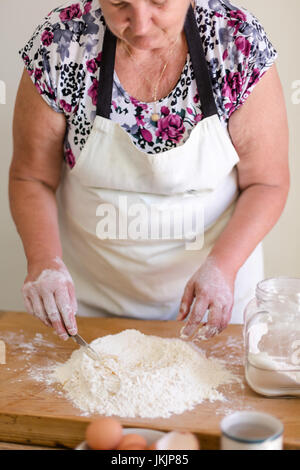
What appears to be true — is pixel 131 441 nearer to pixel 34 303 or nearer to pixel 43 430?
pixel 43 430

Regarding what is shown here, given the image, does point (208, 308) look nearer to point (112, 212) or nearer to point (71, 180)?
point (112, 212)

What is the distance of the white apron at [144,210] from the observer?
1.53 m

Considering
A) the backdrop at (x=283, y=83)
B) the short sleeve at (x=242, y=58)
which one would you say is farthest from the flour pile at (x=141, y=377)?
the backdrop at (x=283, y=83)

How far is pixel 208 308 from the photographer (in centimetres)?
141

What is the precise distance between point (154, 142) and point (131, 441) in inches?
32.0

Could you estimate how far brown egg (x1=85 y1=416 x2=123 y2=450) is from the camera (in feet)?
2.99

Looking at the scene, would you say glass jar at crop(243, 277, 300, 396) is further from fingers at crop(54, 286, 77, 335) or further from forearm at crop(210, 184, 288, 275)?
fingers at crop(54, 286, 77, 335)

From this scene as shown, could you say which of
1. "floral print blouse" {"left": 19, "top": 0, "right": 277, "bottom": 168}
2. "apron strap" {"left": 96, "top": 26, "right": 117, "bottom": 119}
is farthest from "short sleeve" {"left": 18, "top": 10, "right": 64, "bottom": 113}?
"apron strap" {"left": 96, "top": 26, "right": 117, "bottom": 119}

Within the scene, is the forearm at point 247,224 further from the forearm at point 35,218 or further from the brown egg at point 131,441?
the brown egg at point 131,441

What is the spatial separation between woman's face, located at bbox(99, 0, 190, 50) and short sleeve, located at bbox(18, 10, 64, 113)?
0.77 feet

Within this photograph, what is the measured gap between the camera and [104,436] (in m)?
0.91

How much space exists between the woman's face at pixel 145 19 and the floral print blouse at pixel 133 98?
17 cm

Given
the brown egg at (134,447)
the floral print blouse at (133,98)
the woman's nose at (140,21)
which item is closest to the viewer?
the brown egg at (134,447)
